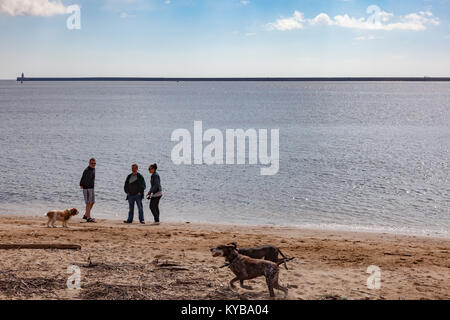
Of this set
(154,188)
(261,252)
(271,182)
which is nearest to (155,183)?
(154,188)

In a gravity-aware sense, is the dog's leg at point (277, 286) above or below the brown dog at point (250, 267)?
below

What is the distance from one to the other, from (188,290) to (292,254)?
3959 mm

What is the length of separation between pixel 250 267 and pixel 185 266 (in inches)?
90.3

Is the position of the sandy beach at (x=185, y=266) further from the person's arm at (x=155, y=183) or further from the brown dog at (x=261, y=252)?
the person's arm at (x=155, y=183)

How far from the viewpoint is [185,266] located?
32.5ft

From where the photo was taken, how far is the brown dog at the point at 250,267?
796 cm

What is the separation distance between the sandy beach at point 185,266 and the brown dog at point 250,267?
0.39m

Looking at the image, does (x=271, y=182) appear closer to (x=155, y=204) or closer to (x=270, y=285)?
(x=155, y=204)

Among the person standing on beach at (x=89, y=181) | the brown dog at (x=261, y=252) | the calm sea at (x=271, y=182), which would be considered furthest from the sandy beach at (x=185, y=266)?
the calm sea at (x=271, y=182)

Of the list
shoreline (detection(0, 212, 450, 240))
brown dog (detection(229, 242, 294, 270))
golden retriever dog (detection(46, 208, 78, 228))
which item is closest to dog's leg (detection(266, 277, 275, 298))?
brown dog (detection(229, 242, 294, 270))

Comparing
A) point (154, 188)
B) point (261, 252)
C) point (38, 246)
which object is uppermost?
point (154, 188)

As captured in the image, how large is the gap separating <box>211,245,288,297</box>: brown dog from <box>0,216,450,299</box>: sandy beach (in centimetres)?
39
